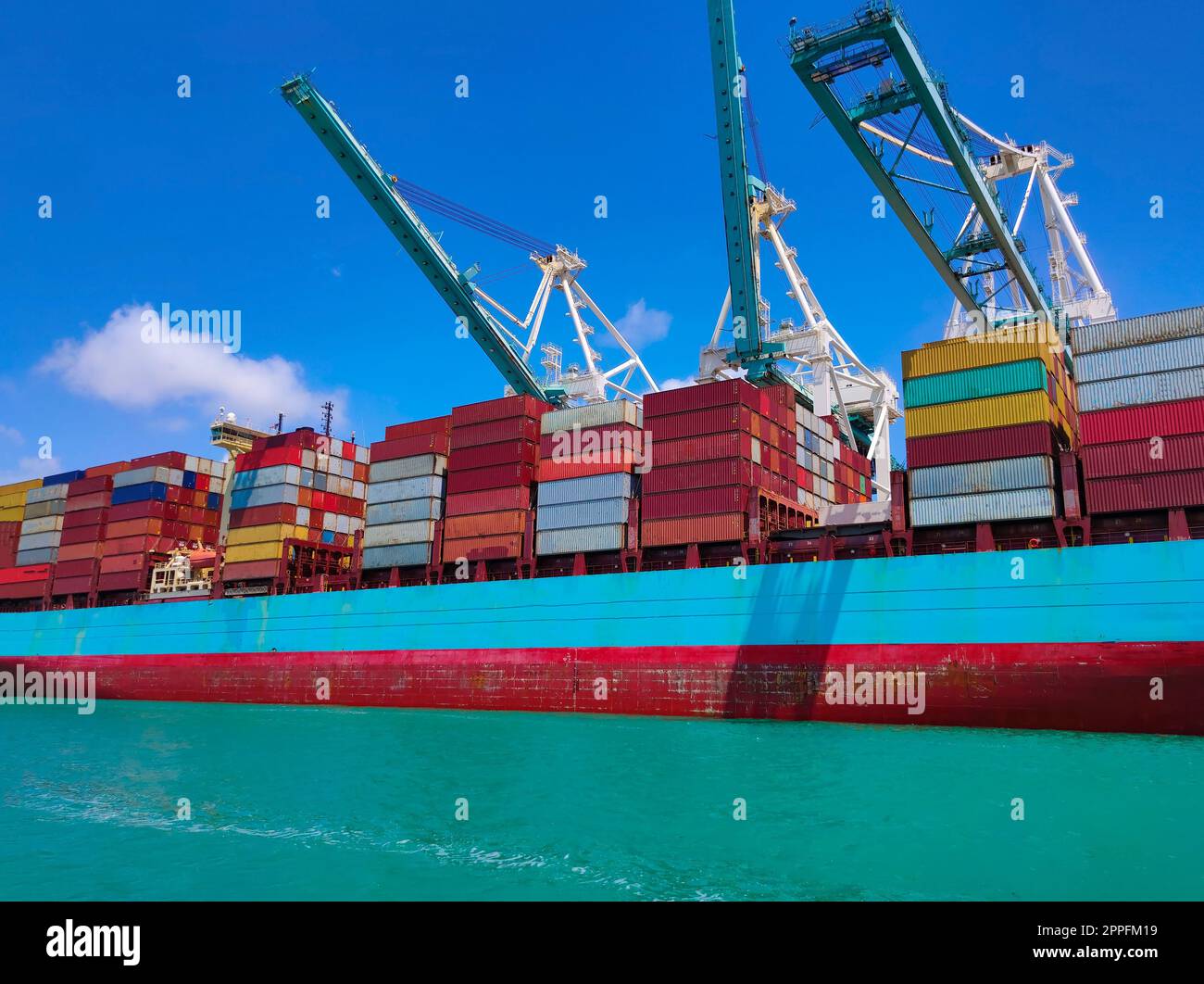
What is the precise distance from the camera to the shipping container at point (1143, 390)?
25531 millimetres

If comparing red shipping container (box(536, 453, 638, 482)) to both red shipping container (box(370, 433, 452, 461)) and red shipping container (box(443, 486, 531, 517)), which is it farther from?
red shipping container (box(370, 433, 452, 461))

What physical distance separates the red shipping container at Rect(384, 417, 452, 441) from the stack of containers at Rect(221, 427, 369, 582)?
7.26 meters

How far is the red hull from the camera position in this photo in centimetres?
2373

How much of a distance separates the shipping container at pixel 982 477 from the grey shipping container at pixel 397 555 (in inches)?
889

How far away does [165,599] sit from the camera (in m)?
47.8

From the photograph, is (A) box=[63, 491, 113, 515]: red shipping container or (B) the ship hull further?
(A) box=[63, 491, 113, 515]: red shipping container

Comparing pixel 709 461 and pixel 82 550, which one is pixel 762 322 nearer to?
pixel 709 461

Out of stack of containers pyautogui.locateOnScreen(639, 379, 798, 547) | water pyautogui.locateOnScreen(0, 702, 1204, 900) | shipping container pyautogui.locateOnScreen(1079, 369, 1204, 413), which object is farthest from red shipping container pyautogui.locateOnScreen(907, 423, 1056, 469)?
water pyautogui.locateOnScreen(0, 702, 1204, 900)

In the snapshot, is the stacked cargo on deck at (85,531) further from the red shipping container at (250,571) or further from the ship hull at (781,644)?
the ship hull at (781,644)

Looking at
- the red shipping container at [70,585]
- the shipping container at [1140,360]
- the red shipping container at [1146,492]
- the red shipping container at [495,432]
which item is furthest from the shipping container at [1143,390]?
the red shipping container at [70,585]

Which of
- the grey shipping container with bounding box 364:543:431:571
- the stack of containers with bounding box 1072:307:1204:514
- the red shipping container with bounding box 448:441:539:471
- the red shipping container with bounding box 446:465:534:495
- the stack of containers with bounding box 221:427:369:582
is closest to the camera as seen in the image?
the stack of containers with bounding box 1072:307:1204:514
